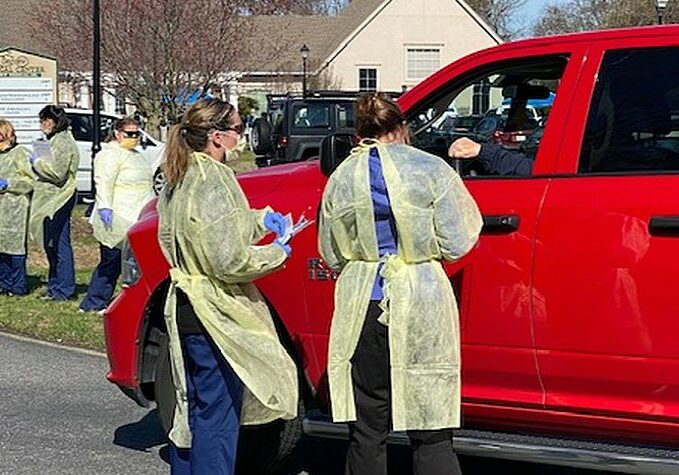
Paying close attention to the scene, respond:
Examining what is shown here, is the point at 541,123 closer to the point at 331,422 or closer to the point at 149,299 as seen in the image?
the point at 331,422

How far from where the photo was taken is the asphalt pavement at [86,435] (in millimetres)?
6391

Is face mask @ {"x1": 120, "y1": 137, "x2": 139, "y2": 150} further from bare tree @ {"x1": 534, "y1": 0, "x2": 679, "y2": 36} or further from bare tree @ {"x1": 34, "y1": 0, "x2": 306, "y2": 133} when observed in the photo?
bare tree @ {"x1": 534, "y1": 0, "x2": 679, "y2": 36}

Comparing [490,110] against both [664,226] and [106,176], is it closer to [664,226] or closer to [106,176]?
[664,226]

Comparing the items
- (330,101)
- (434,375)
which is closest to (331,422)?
(434,375)

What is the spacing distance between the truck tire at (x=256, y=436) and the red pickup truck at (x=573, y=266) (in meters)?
0.27

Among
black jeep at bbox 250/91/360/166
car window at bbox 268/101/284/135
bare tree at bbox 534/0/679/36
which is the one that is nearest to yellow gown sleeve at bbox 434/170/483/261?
car window at bbox 268/101/284/135

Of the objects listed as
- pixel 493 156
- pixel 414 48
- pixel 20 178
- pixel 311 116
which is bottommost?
pixel 20 178

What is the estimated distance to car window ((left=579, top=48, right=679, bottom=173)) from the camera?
16.4 ft

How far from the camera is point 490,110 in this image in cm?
582

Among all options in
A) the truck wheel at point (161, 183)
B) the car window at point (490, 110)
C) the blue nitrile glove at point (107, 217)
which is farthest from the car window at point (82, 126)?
the car window at point (490, 110)

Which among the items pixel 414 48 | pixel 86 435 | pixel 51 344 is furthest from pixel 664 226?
pixel 414 48

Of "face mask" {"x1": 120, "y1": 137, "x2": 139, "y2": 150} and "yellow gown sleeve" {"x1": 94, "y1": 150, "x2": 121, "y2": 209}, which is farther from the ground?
"face mask" {"x1": 120, "y1": 137, "x2": 139, "y2": 150}

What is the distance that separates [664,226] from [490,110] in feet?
4.40

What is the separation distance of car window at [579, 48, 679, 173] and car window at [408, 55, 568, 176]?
287 millimetres
